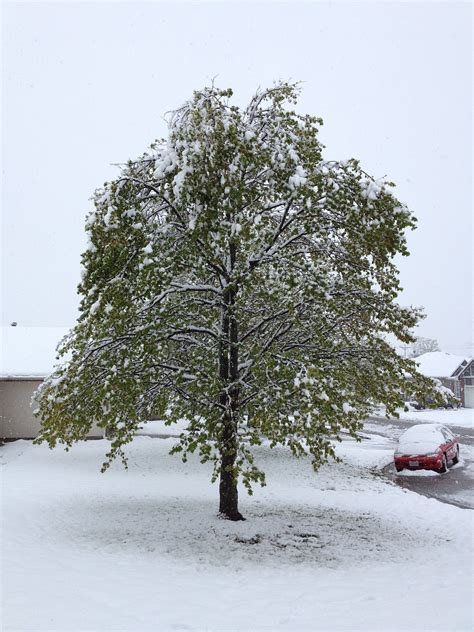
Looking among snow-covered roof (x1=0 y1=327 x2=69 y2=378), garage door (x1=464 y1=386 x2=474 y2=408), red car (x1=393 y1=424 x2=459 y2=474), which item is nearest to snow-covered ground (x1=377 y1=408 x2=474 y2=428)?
garage door (x1=464 y1=386 x2=474 y2=408)

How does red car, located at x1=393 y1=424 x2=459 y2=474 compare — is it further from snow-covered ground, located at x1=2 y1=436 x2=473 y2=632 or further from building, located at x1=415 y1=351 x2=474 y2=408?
building, located at x1=415 y1=351 x2=474 y2=408

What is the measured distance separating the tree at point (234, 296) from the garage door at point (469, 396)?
47.1 m

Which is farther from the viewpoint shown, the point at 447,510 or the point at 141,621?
the point at 447,510

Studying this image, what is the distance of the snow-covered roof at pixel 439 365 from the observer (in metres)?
52.9

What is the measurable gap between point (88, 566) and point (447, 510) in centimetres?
763

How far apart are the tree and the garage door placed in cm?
4706

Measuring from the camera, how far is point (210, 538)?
8547mm

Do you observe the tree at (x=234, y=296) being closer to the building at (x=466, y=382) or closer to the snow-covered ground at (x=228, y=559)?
the snow-covered ground at (x=228, y=559)

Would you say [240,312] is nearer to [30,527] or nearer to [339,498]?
[30,527]

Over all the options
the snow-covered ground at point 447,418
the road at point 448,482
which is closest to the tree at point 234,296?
the road at point 448,482

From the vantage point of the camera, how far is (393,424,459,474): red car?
16500 mm

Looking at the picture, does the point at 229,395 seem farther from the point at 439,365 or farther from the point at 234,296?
the point at 439,365

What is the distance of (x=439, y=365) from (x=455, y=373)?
215 centimetres

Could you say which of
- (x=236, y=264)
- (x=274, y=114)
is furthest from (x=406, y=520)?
(x=274, y=114)
